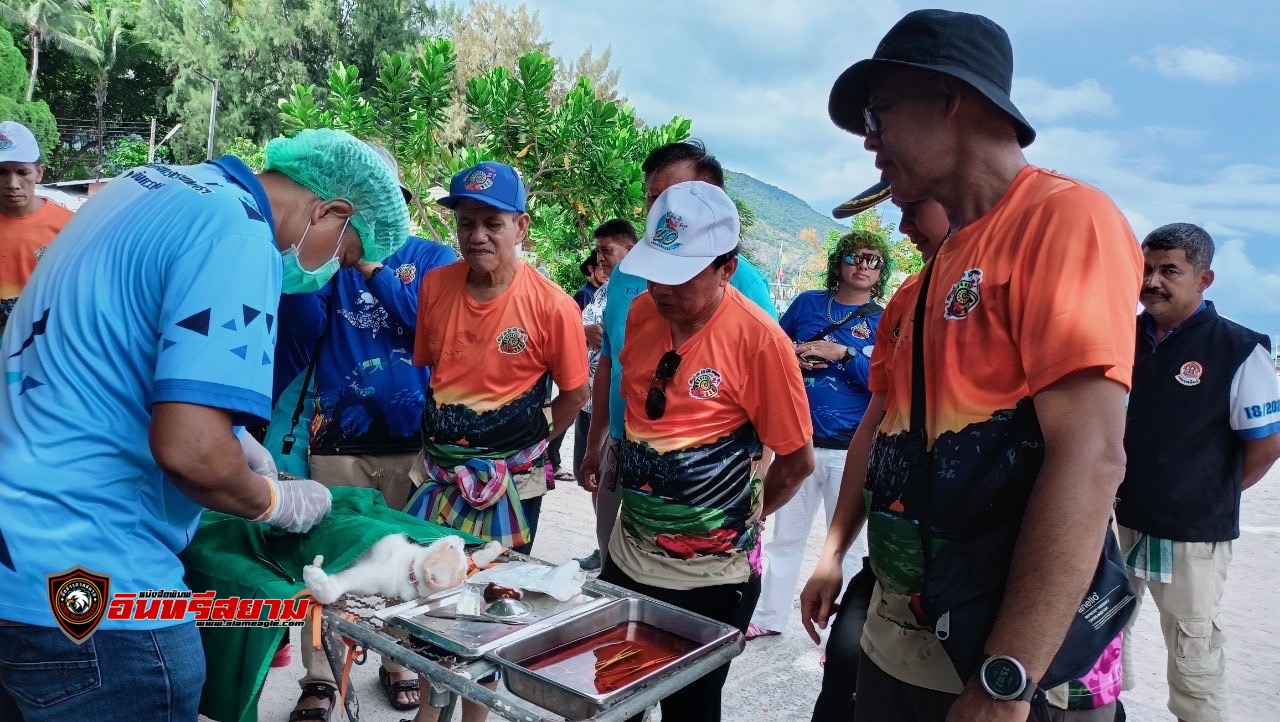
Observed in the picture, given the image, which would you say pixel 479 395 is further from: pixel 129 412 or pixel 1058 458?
pixel 1058 458

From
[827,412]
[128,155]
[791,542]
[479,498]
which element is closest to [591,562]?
[791,542]

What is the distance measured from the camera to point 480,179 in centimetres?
311

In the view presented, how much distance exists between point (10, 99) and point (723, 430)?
3077cm

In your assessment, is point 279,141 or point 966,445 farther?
point 279,141

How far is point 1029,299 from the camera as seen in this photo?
48.1 inches

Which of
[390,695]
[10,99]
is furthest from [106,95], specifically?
[390,695]

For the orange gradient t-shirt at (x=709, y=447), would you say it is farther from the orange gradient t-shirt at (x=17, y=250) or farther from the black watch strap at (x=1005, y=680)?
the orange gradient t-shirt at (x=17, y=250)

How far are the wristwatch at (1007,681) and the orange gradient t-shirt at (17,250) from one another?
5.34 metres

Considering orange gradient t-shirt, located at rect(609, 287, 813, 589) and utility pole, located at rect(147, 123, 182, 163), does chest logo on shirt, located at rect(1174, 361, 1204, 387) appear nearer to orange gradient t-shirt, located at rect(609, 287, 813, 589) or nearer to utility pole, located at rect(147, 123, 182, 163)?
orange gradient t-shirt, located at rect(609, 287, 813, 589)

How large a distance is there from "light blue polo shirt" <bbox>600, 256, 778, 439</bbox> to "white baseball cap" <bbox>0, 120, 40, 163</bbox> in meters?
3.68

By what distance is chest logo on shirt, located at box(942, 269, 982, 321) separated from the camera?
4.32 feet

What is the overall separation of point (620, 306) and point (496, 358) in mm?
560

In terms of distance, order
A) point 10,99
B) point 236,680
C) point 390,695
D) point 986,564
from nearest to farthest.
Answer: point 986,564 < point 236,680 < point 390,695 < point 10,99

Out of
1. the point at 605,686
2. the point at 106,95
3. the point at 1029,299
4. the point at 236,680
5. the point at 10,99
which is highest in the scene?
the point at 106,95
